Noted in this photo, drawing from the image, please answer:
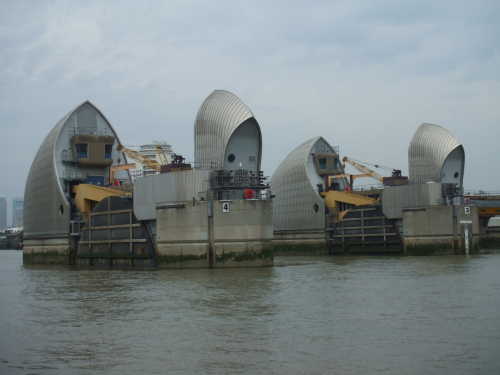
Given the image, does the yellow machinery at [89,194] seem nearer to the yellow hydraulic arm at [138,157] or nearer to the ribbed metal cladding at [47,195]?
the ribbed metal cladding at [47,195]

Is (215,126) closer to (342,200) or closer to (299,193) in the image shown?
(342,200)

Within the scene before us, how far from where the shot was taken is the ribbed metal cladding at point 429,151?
2623 inches

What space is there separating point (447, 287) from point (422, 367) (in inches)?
612

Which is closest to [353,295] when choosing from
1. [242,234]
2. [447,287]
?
[447,287]

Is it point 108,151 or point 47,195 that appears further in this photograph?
point 108,151

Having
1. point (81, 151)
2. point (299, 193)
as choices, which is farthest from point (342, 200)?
point (81, 151)

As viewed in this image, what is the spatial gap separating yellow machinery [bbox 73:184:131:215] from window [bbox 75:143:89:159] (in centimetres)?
329

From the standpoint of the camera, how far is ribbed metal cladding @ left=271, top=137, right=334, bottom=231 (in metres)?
72.3

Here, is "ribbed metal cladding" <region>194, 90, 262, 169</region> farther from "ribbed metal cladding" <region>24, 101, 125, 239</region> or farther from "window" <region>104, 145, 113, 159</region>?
"ribbed metal cladding" <region>24, 101, 125, 239</region>

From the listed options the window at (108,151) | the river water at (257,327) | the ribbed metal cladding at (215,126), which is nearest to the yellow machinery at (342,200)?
the window at (108,151)

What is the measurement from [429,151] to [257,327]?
50.6 m

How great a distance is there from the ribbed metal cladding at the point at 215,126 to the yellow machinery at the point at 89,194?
32.6 ft

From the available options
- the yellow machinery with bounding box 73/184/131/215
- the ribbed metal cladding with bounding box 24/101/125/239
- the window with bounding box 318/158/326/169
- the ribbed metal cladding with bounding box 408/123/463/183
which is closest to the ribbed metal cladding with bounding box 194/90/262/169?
the yellow machinery with bounding box 73/184/131/215

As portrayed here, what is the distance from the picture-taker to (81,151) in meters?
61.3
